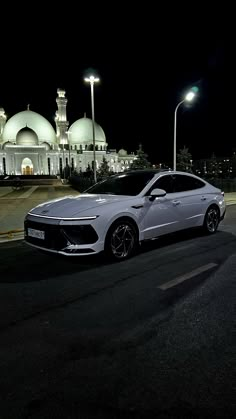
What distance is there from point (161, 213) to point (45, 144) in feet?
322

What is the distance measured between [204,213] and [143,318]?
492cm

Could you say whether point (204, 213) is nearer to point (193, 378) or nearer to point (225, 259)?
point (225, 259)

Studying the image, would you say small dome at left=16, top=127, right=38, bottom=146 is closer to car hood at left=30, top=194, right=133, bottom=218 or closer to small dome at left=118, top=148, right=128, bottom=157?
small dome at left=118, top=148, right=128, bottom=157

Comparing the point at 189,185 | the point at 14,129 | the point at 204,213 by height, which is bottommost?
the point at 204,213

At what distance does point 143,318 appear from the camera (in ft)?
11.5

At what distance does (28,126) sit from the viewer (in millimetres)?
104125

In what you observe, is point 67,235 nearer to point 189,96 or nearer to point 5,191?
point 189,96

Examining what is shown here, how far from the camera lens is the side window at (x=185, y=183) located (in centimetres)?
738

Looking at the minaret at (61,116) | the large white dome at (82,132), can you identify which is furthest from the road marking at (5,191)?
the large white dome at (82,132)

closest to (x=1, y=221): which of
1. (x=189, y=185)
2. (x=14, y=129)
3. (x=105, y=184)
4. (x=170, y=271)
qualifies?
(x=105, y=184)

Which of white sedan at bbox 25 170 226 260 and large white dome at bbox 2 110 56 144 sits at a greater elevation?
large white dome at bbox 2 110 56 144

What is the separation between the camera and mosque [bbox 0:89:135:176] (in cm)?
9262

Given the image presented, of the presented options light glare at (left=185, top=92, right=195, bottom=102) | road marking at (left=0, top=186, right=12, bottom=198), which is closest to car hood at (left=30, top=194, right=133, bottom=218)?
light glare at (left=185, top=92, right=195, bottom=102)

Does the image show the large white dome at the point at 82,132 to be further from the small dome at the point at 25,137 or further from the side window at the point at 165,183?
the side window at the point at 165,183
